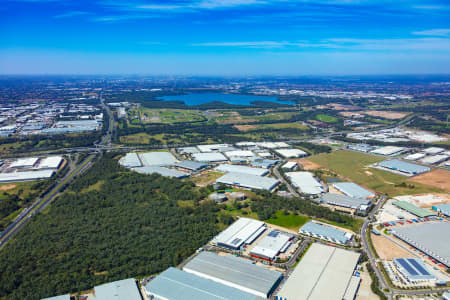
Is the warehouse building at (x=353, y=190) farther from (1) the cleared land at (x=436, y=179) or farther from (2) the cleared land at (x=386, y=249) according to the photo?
(1) the cleared land at (x=436, y=179)

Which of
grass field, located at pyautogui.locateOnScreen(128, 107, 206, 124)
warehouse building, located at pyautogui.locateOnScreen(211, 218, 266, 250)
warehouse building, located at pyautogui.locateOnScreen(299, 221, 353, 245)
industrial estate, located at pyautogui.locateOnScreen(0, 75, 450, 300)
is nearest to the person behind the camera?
industrial estate, located at pyautogui.locateOnScreen(0, 75, 450, 300)

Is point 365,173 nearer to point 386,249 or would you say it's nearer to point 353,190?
point 353,190

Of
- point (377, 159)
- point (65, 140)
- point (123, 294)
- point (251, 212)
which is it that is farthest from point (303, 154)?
point (65, 140)

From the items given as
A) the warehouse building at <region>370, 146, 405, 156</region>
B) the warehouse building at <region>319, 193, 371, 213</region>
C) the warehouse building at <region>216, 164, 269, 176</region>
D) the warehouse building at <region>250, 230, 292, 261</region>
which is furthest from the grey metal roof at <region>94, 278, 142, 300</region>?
the warehouse building at <region>370, 146, 405, 156</region>

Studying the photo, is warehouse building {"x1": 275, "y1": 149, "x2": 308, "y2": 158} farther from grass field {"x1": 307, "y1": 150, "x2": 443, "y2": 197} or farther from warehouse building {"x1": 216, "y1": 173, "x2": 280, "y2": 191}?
warehouse building {"x1": 216, "y1": 173, "x2": 280, "y2": 191}

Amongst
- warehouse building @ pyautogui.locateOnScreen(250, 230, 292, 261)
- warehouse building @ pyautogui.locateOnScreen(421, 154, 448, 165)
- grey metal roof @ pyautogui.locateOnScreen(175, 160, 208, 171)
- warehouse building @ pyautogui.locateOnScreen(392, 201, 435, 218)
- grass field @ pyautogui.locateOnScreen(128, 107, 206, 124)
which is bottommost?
warehouse building @ pyautogui.locateOnScreen(250, 230, 292, 261)

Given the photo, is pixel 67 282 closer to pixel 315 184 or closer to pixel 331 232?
pixel 331 232

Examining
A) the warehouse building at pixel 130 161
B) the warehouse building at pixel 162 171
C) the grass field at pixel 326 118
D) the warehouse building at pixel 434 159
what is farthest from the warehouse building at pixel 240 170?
the grass field at pixel 326 118
